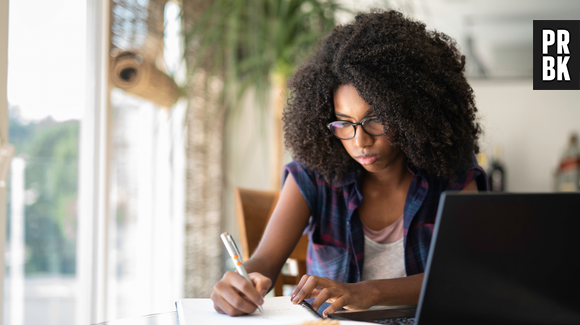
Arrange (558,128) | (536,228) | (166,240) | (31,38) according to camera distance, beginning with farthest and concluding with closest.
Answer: (558,128)
(166,240)
(31,38)
(536,228)

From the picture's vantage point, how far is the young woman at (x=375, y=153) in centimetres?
95

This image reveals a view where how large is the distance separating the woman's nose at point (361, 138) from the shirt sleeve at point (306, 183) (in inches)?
8.9

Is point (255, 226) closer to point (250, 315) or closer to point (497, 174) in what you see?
point (250, 315)

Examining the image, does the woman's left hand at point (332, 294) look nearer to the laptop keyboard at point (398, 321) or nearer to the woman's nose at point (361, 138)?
Answer: the laptop keyboard at point (398, 321)

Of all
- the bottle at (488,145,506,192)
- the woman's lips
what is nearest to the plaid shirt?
the woman's lips

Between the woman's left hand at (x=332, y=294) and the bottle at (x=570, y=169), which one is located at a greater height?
the bottle at (x=570, y=169)

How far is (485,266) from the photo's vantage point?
536 millimetres

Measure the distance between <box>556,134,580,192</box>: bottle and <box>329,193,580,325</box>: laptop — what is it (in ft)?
8.21

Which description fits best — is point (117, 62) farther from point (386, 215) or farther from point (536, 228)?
point (536, 228)

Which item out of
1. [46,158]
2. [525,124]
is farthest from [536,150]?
[46,158]

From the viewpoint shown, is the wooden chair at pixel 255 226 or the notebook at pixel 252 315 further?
the wooden chair at pixel 255 226

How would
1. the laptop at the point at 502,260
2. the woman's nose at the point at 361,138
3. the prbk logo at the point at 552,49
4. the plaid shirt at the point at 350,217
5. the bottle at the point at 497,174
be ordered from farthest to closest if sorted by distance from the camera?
the bottle at the point at 497,174
the prbk logo at the point at 552,49
the plaid shirt at the point at 350,217
the woman's nose at the point at 361,138
the laptop at the point at 502,260

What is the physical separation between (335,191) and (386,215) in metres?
0.14

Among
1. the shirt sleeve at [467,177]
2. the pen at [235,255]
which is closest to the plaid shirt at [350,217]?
the shirt sleeve at [467,177]
